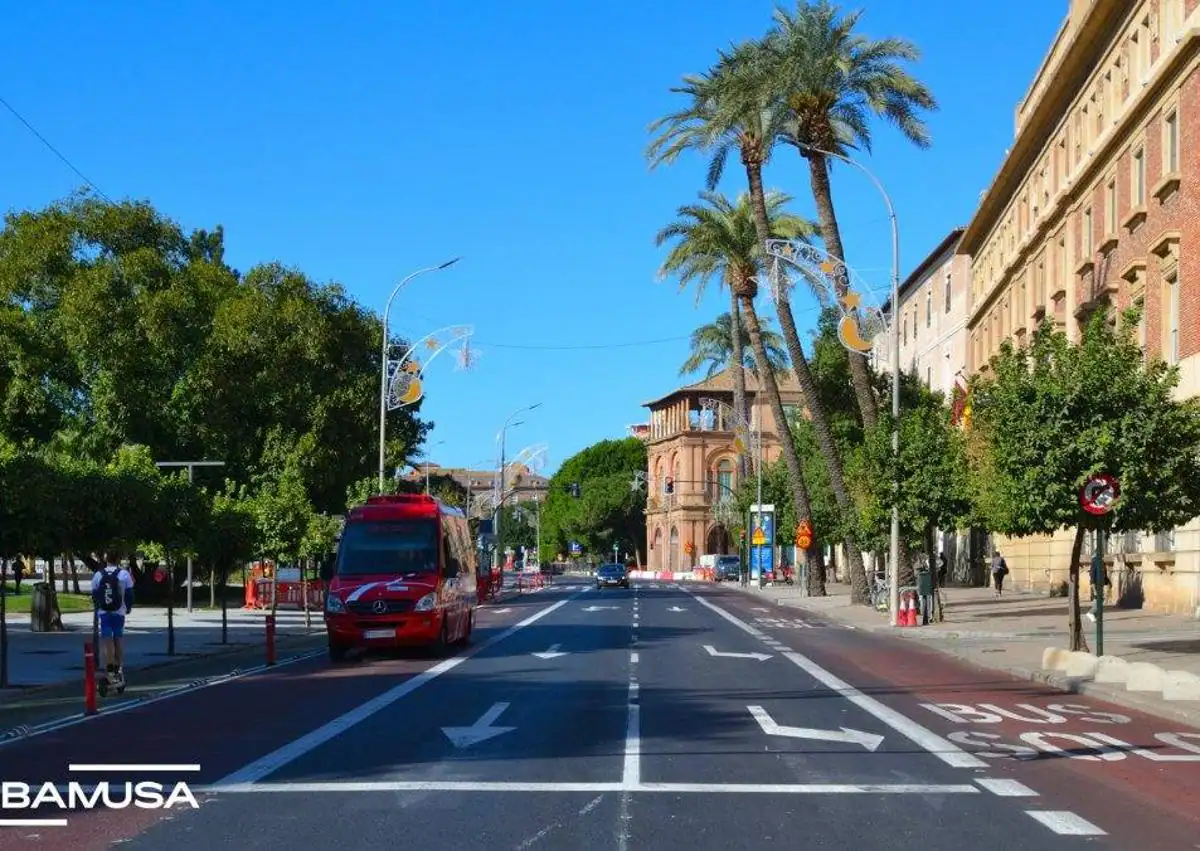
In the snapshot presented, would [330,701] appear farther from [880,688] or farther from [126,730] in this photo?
[880,688]

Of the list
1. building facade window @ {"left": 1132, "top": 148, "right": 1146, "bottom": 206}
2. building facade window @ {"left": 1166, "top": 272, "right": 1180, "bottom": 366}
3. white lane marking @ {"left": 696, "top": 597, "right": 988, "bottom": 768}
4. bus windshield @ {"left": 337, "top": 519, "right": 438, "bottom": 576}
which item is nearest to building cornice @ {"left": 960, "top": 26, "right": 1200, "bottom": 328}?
building facade window @ {"left": 1132, "top": 148, "right": 1146, "bottom": 206}

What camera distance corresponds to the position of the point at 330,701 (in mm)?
17781

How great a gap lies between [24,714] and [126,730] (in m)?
2.59

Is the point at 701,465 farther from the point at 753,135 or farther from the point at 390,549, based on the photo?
the point at 390,549

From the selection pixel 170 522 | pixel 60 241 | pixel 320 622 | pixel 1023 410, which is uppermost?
pixel 60 241

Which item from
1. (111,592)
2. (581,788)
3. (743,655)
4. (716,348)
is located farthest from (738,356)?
(581,788)

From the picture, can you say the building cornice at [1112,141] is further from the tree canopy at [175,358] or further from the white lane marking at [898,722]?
the tree canopy at [175,358]

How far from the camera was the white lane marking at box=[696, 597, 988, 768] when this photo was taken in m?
12.8

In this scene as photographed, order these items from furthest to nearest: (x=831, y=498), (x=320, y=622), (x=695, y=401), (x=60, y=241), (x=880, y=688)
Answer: (x=695, y=401) < (x=831, y=498) < (x=60, y=241) < (x=320, y=622) < (x=880, y=688)

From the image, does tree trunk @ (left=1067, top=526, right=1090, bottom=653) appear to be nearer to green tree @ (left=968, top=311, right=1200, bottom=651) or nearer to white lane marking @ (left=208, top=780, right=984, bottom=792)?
green tree @ (left=968, top=311, right=1200, bottom=651)

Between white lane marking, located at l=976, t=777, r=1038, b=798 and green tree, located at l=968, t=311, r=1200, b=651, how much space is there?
37.6 feet

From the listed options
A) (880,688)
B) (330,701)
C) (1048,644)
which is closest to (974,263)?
(1048,644)

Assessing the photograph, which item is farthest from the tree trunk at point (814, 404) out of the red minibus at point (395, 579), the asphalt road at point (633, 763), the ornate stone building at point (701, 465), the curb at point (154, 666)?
the ornate stone building at point (701, 465)

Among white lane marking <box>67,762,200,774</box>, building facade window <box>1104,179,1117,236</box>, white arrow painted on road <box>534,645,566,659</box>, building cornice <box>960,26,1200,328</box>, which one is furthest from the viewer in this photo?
building facade window <box>1104,179,1117,236</box>
